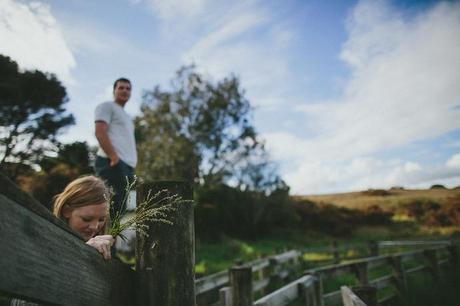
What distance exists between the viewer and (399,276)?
6000 mm

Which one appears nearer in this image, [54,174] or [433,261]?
[433,261]

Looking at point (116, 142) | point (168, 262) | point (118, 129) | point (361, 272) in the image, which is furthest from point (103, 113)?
point (361, 272)

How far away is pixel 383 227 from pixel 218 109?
16.4m

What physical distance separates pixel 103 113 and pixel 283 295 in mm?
2800

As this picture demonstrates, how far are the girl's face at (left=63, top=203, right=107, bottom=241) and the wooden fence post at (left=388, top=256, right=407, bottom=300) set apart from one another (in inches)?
214

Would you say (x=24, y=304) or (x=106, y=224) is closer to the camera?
(x=24, y=304)

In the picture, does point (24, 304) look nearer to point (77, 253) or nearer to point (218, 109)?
point (77, 253)

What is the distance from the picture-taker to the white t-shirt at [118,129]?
4066 millimetres

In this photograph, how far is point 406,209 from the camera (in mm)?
26984

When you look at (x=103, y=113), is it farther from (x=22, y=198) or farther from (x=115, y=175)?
(x=22, y=198)

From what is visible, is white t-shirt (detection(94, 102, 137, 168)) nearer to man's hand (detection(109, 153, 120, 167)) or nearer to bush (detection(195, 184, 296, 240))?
man's hand (detection(109, 153, 120, 167))

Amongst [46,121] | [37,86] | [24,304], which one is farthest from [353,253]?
[37,86]

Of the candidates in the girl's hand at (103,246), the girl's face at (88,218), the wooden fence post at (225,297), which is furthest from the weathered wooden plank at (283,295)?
the girl's hand at (103,246)

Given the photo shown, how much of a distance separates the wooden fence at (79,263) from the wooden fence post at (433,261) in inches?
312
